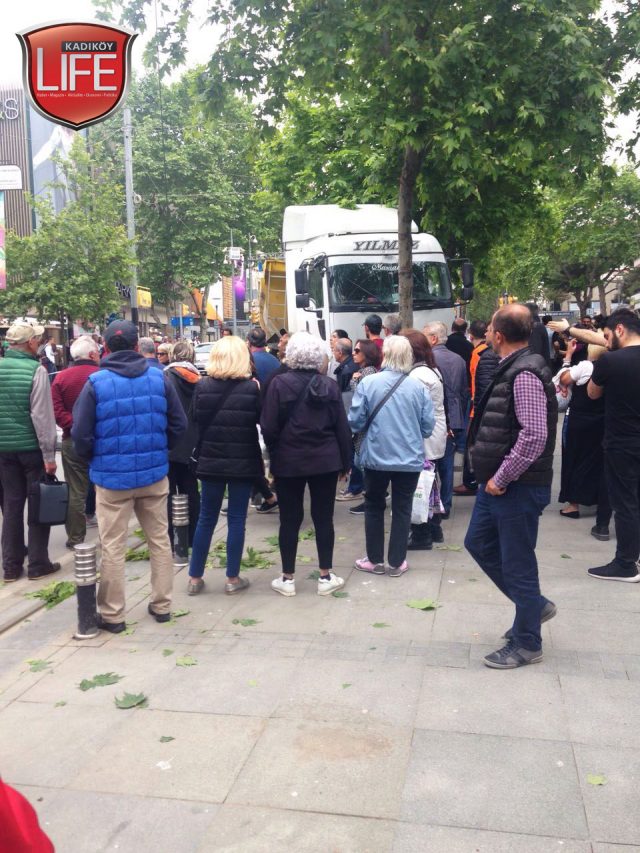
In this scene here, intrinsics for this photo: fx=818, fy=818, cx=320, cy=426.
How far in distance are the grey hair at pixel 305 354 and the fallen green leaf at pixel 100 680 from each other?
2287 mm

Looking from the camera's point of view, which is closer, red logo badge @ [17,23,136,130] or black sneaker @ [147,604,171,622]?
black sneaker @ [147,604,171,622]

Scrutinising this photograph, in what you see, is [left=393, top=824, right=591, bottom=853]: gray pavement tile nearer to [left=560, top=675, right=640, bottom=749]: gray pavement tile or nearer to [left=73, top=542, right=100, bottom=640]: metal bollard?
[left=560, top=675, right=640, bottom=749]: gray pavement tile

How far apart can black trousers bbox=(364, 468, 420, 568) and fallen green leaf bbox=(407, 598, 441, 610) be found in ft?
1.98

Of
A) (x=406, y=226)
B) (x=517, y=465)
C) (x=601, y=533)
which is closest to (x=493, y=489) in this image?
(x=517, y=465)

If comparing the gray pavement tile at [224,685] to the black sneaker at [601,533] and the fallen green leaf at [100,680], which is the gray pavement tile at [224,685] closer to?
the fallen green leaf at [100,680]

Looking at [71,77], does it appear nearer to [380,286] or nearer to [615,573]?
[380,286]

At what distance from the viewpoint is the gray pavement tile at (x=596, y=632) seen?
4.70 m

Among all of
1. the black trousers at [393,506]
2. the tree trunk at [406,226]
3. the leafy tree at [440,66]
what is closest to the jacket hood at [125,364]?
the black trousers at [393,506]

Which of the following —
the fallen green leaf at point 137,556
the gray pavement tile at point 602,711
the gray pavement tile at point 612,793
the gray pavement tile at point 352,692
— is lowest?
the fallen green leaf at point 137,556

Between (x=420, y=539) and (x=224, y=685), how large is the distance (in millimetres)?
2970

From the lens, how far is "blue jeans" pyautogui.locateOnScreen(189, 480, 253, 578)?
5.69 meters

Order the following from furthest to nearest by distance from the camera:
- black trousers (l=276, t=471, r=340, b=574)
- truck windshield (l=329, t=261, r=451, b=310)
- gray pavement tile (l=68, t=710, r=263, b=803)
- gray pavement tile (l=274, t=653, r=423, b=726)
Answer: truck windshield (l=329, t=261, r=451, b=310)
black trousers (l=276, t=471, r=340, b=574)
gray pavement tile (l=274, t=653, r=423, b=726)
gray pavement tile (l=68, t=710, r=263, b=803)

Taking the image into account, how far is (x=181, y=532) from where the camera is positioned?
6.67 m

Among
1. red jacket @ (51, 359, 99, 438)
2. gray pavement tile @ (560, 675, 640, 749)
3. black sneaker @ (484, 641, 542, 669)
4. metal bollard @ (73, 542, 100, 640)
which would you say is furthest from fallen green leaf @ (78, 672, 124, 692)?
red jacket @ (51, 359, 99, 438)
